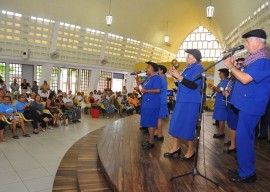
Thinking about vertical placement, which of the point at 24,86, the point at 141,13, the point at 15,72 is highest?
the point at 141,13

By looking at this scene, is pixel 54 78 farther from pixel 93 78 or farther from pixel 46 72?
pixel 93 78

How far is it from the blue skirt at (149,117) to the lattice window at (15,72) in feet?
27.9

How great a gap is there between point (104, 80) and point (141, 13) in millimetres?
4400

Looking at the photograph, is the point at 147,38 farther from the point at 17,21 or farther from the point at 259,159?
the point at 259,159

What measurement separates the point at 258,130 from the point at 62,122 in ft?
18.0

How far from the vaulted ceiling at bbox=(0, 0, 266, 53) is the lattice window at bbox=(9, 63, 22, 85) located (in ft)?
7.72

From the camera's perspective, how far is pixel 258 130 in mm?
4988

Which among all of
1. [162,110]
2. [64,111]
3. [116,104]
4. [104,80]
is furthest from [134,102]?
[162,110]

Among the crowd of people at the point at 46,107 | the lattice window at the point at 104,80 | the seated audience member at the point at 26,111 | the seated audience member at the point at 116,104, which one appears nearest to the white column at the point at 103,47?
the lattice window at the point at 104,80

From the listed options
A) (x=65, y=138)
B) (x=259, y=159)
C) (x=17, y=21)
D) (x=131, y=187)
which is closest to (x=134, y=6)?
(x=17, y=21)

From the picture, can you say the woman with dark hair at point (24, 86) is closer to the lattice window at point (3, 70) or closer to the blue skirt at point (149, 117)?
the lattice window at point (3, 70)

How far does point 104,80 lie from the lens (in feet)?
47.1

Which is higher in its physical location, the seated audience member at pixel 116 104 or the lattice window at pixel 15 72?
the lattice window at pixel 15 72

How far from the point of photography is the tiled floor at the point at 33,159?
3.10 metres
